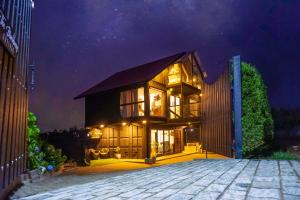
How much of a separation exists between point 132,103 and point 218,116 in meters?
7.70

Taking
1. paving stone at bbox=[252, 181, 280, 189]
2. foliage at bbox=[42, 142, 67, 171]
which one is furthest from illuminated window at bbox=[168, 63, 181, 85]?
paving stone at bbox=[252, 181, 280, 189]

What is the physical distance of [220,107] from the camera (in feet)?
38.5

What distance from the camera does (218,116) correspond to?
11914 mm

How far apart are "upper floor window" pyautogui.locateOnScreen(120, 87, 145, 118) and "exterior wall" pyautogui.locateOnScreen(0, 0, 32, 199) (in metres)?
10.3

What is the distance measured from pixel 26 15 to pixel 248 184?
27.2 feet

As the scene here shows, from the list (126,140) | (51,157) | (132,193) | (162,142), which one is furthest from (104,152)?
(132,193)

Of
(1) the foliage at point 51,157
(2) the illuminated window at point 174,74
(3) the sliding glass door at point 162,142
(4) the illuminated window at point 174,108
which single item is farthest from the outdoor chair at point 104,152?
(1) the foliage at point 51,157

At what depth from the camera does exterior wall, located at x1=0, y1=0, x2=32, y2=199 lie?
527cm

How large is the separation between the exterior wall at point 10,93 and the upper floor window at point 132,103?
406 inches

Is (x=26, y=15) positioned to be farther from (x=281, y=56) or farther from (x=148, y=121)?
(x=281, y=56)

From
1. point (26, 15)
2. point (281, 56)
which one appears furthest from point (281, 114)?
point (26, 15)

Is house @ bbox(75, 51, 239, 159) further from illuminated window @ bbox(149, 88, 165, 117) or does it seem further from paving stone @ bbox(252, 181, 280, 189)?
paving stone @ bbox(252, 181, 280, 189)

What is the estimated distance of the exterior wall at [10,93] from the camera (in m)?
5.27

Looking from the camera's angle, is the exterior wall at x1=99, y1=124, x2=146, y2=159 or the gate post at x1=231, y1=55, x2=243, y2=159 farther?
the exterior wall at x1=99, y1=124, x2=146, y2=159
